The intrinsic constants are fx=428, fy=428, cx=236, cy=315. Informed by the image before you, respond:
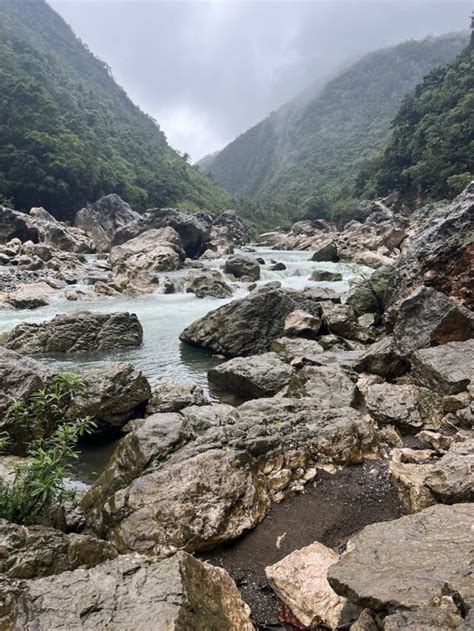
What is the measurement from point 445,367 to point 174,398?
16.2 ft

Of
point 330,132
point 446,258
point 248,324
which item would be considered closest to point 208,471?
point 446,258

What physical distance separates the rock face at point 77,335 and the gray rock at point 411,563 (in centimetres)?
1162

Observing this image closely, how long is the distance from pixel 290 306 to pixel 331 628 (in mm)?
11546

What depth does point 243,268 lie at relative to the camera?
88.0ft

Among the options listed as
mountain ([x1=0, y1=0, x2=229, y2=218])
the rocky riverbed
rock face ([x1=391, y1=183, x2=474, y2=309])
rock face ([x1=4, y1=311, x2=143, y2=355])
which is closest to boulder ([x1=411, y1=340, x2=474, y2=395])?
the rocky riverbed

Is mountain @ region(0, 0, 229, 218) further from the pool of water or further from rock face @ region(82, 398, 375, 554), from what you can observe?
rock face @ region(82, 398, 375, 554)

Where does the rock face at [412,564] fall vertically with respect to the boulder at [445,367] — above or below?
above

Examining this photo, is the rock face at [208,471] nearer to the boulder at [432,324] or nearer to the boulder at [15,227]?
the boulder at [432,324]

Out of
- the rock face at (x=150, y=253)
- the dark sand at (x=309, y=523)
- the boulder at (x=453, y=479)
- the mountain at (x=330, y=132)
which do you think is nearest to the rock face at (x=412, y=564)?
the boulder at (x=453, y=479)

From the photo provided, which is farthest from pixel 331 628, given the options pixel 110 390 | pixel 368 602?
pixel 110 390

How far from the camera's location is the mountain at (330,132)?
109 meters

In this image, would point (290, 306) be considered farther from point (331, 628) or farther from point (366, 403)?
point (331, 628)

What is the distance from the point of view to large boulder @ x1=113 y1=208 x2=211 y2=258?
1502 inches

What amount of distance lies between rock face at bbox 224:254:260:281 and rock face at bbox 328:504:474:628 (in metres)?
23.4
